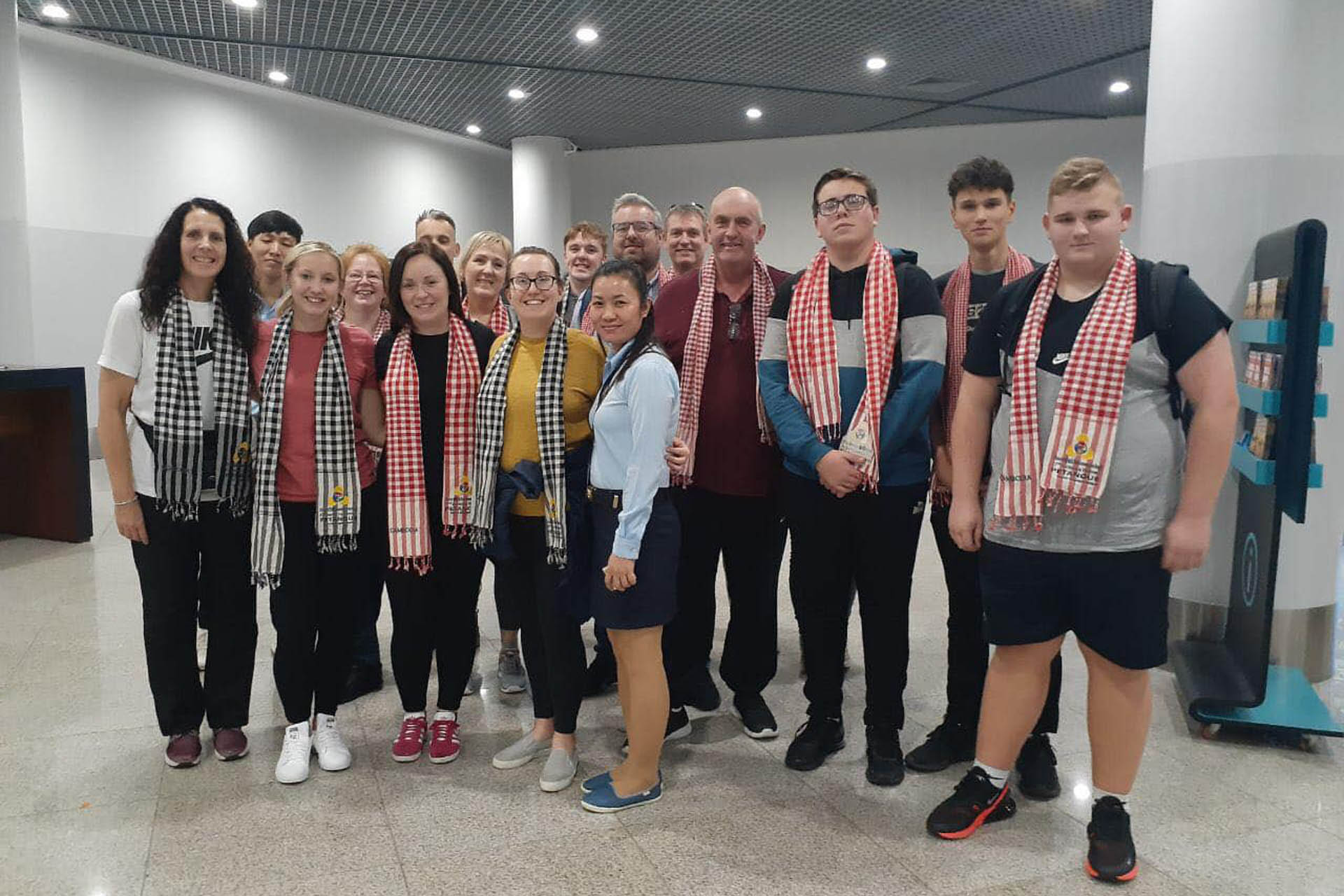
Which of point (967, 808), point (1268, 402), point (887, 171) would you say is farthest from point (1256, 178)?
point (887, 171)

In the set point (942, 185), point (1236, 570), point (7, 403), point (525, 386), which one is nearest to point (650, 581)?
point (525, 386)

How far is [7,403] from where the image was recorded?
17.8ft

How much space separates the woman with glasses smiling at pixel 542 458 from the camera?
7.82 ft

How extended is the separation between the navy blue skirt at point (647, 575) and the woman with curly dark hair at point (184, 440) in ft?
3.44

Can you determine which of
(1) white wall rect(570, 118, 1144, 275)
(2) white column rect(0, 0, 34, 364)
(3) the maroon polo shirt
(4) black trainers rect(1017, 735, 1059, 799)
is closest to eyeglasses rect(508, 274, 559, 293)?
(3) the maroon polo shirt

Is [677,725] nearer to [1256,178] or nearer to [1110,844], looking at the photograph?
[1110,844]

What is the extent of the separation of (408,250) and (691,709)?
5.58 ft

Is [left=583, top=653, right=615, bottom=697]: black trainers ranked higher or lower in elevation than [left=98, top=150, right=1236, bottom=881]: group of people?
lower

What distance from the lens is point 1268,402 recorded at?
2617 millimetres

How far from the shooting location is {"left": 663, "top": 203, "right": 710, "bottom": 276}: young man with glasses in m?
3.12

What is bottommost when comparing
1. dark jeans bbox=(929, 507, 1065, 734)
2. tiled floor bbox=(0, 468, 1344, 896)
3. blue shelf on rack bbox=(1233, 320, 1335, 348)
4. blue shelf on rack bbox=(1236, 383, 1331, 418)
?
tiled floor bbox=(0, 468, 1344, 896)

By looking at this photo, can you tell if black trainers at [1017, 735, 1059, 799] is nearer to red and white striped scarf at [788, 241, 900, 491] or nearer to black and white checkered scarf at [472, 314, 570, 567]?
red and white striped scarf at [788, 241, 900, 491]

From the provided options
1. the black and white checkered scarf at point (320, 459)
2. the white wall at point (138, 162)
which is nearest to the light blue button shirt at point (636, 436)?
the black and white checkered scarf at point (320, 459)

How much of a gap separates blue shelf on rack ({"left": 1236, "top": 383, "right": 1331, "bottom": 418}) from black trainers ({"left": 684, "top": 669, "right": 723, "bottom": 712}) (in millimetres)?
1806
